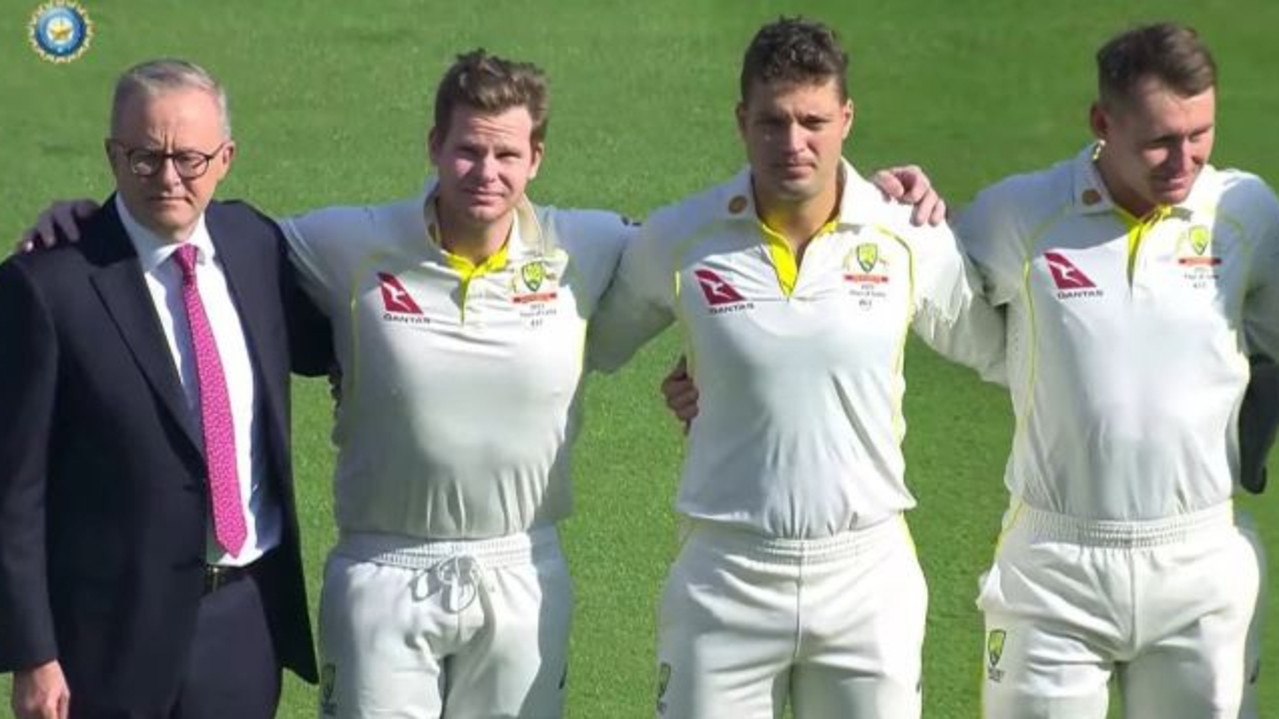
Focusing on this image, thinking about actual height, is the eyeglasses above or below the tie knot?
above

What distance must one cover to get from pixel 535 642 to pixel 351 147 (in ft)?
14.7

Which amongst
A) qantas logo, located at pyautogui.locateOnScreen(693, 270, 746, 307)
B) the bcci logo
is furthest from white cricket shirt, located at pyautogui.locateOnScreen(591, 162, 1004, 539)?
the bcci logo

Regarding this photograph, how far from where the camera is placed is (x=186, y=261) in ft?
17.4

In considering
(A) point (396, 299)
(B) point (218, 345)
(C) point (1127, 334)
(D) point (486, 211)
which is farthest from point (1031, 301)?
(B) point (218, 345)

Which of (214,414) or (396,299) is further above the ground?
(396,299)

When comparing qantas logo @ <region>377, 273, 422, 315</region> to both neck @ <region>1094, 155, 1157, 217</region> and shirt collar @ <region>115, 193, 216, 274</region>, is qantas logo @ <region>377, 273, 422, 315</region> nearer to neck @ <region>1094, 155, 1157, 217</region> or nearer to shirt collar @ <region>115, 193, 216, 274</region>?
shirt collar @ <region>115, 193, 216, 274</region>

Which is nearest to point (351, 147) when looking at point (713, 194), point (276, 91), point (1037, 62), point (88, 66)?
point (276, 91)

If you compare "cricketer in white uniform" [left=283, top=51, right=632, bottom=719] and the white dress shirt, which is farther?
"cricketer in white uniform" [left=283, top=51, right=632, bottom=719]

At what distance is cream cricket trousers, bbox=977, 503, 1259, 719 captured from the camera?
18.6 ft

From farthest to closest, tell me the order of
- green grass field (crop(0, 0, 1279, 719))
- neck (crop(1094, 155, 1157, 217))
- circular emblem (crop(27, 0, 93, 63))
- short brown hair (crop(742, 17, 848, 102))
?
circular emblem (crop(27, 0, 93, 63)), green grass field (crop(0, 0, 1279, 719)), neck (crop(1094, 155, 1157, 217)), short brown hair (crop(742, 17, 848, 102))

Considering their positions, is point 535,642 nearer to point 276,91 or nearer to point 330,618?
point 330,618

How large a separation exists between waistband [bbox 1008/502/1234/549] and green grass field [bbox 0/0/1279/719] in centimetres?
271

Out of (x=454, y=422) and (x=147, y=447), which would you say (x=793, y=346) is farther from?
(x=147, y=447)

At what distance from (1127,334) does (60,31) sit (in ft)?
19.4
